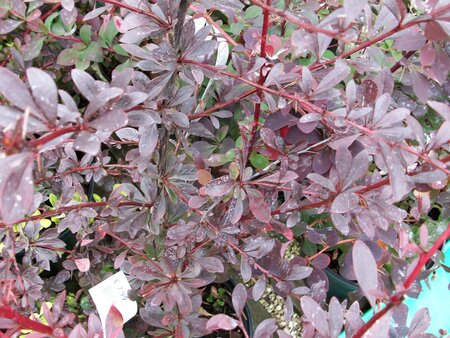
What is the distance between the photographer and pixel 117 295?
3.56 feet

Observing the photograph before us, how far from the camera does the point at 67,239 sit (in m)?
1.59

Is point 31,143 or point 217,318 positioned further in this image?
point 217,318

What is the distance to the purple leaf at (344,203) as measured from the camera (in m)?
0.82

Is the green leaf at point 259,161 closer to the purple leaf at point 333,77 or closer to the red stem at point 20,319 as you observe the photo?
the purple leaf at point 333,77

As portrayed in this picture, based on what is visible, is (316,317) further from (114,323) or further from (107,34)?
(107,34)

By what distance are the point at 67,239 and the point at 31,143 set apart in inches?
48.3

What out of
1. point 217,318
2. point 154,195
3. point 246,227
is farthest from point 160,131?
point 217,318

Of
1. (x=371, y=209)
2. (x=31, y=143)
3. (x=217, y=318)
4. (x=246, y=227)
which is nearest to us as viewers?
(x=31, y=143)

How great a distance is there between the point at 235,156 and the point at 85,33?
2.61 ft

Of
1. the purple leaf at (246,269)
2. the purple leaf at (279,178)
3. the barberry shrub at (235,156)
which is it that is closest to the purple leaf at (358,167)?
the barberry shrub at (235,156)

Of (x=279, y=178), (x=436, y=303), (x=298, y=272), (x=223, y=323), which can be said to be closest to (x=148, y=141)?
(x=279, y=178)

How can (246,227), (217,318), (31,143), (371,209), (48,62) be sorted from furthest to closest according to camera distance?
1. (48,62)
2. (246,227)
3. (371,209)
4. (217,318)
5. (31,143)

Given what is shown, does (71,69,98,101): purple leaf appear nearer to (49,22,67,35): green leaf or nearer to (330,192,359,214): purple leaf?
(330,192,359,214): purple leaf

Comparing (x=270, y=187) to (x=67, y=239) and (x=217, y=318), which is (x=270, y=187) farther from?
(x=67, y=239)
